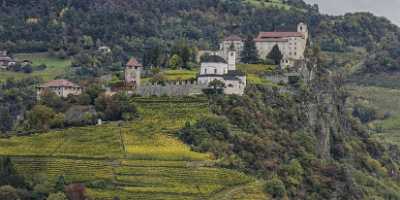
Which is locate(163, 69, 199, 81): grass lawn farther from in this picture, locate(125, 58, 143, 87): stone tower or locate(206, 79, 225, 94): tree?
locate(206, 79, 225, 94): tree

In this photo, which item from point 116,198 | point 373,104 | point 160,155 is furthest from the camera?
point 373,104

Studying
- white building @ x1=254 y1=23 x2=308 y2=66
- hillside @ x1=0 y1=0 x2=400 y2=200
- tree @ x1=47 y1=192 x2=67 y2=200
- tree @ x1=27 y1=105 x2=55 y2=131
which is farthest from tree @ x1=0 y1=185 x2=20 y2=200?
white building @ x1=254 y1=23 x2=308 y2=66

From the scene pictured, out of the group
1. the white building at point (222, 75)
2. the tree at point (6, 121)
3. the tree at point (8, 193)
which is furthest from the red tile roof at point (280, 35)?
the tree at point (8, 193)

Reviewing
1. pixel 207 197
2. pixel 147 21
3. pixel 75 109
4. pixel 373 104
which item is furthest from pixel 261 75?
pixel 147 21

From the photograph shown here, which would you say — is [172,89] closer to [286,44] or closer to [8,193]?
[286,44]

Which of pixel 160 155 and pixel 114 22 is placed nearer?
pixel 160 155

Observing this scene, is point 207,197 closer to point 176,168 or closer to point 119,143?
point 176,168
